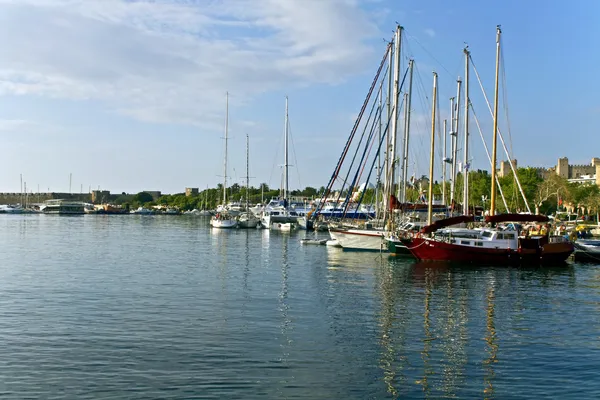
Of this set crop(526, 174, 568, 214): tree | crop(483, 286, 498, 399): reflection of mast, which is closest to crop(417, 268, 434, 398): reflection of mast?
crop(483, 286, 498, 399): reflection of mast

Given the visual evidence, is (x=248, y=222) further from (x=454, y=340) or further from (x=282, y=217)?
(x=454, y=340)

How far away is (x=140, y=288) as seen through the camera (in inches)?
1393

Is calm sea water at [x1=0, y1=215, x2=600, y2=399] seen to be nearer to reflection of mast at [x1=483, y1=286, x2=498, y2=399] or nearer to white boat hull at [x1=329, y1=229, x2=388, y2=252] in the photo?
reflection of mast at [x1=483, y1=286, x2=498, y2=399]

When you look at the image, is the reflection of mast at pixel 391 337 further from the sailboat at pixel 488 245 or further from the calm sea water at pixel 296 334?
the sailboat at pixel 488 245

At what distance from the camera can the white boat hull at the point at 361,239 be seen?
5897 cm

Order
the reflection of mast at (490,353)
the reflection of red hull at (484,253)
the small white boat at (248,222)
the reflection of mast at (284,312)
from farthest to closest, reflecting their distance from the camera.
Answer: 1. the small white boat at (248,222)
2. the reflection of red hull at (484,253)
3. the reflection of mast at (284,312)
4. the reflection of mast at (490,353)

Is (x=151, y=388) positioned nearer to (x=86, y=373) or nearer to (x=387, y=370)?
(x=86, y=373)

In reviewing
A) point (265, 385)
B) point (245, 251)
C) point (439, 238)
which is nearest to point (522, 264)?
point (439, 238)

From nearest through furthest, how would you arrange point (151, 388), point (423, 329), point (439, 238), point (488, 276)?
point (151, 388)
point (423, 329)
point (488, 276)
point (439, 238)

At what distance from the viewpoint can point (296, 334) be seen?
23562 mm

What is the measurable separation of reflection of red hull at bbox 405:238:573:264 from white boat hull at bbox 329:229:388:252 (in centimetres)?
687

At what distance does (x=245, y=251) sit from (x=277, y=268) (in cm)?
1733

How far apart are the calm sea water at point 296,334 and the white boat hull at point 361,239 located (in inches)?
548

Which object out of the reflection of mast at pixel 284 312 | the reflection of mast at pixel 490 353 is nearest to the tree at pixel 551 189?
the reflection of mast at pixel 284 312
